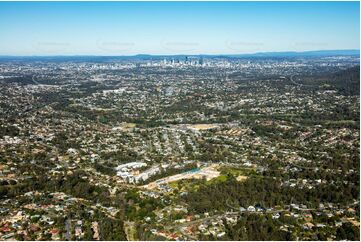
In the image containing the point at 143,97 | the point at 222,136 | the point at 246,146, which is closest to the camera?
the point at 246,146

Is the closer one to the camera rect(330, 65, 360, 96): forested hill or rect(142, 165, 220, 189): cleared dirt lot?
rect(142, 165, 220, 189): cleared dirt lot

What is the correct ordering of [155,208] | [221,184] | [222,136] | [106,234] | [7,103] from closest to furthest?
[106,234] → [155,208] → [221,184] → [222,136] → [7,103]

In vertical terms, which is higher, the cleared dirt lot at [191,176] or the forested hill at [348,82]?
the forested hill at [348,82]

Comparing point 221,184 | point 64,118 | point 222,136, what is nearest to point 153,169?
point 221,184

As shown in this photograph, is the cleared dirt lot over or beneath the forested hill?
beneath

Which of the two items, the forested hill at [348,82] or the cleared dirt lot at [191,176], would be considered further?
the forested hill at [348,82]

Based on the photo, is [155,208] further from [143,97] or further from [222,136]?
[143,97]

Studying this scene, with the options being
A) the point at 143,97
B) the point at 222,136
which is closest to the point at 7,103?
the point at 143,97

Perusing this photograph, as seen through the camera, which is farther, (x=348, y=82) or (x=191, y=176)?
(x=348, y=82)

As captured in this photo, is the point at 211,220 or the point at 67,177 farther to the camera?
the point at 67,177

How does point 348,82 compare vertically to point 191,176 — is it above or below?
above
